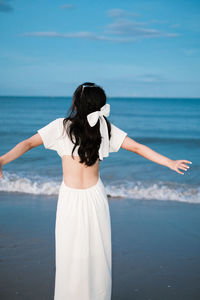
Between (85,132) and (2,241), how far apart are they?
2529 mm

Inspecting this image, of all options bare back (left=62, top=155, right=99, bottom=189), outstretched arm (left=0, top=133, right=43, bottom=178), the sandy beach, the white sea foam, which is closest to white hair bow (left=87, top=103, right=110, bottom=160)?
bare back (left=62, top=155, right=99, bottom=189)

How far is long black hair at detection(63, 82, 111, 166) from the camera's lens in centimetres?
228

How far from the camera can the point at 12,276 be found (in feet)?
11.0

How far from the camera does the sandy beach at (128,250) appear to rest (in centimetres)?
318

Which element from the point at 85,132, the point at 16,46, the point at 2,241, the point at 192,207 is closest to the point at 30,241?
the point at 2,241

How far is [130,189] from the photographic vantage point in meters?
7.03

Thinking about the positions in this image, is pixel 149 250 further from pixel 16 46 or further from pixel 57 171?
pixel 16 46

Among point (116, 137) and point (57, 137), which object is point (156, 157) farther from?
point (57, 137)

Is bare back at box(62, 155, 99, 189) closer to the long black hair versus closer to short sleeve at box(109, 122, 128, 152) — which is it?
the long black hair

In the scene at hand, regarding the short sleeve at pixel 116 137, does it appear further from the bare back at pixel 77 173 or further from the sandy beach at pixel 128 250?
the sandy beach at pixel 128 250

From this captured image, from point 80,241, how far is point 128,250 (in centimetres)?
175

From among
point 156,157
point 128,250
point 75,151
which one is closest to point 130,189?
point 128,250

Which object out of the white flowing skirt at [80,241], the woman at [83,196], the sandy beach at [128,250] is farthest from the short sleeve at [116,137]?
the sandy beach at [128,250]

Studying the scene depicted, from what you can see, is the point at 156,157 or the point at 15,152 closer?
the point at 15,152
